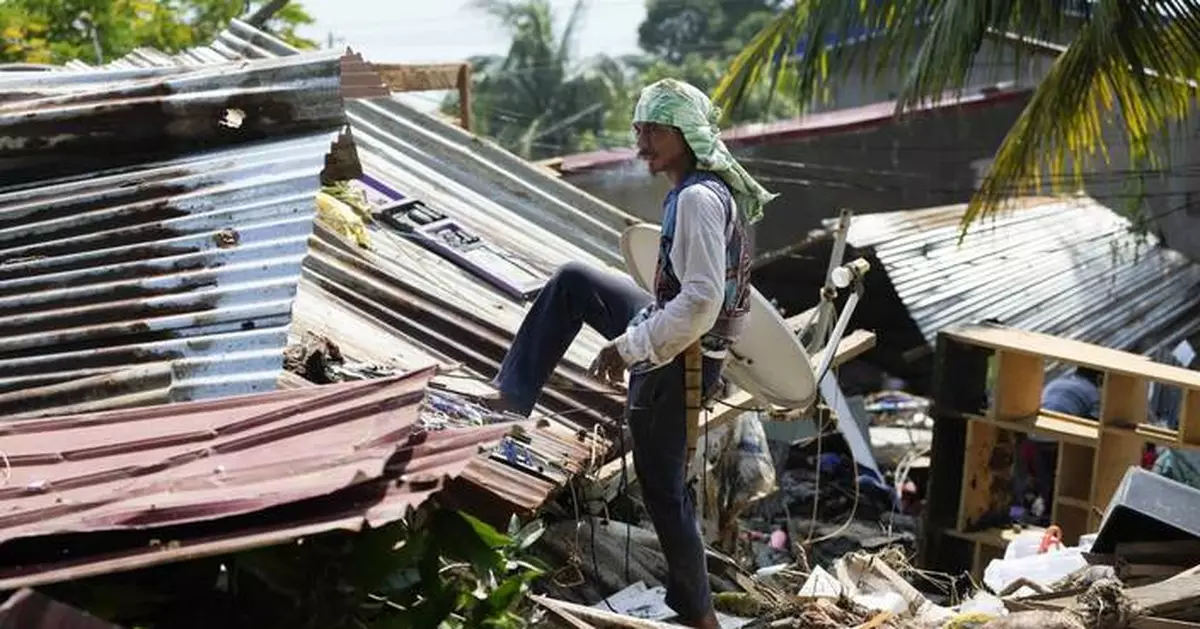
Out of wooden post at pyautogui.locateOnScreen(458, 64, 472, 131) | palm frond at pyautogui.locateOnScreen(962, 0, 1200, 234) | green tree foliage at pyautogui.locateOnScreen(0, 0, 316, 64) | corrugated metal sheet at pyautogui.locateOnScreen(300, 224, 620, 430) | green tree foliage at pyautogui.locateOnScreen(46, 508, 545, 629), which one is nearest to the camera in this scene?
green tree foliage at pyautogui.locateOnScreen(46, 508, 545, 629)

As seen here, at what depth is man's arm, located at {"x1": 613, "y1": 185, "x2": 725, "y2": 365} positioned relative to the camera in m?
5.25

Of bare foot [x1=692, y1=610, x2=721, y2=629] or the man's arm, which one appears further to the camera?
bare foot [x1=692, y1=610, x2=721, y2=629]

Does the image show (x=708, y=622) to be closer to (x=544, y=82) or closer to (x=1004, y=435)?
(x=1004, y=435)

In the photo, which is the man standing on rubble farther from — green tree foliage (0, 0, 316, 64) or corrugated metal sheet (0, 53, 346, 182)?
green tree foliage (0, 0, 316, 64)

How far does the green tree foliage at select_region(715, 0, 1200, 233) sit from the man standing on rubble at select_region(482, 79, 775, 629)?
4.62m

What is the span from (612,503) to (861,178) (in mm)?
13377

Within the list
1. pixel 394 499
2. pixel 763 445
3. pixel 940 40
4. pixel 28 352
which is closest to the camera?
pixel 394 499

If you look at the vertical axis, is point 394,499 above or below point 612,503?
above

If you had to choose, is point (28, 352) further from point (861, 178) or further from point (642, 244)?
point (861, 178)

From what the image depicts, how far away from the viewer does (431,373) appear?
420 cm

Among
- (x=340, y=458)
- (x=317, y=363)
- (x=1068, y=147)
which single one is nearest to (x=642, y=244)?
(x=317, y=363)

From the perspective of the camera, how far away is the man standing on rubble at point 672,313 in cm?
529

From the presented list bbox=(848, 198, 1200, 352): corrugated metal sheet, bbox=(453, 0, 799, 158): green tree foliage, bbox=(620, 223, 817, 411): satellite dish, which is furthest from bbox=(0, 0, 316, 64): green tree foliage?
bbox=(453, 0, 799, 158): green tree foliage

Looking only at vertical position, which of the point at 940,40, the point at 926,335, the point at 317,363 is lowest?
the point at 926,335
